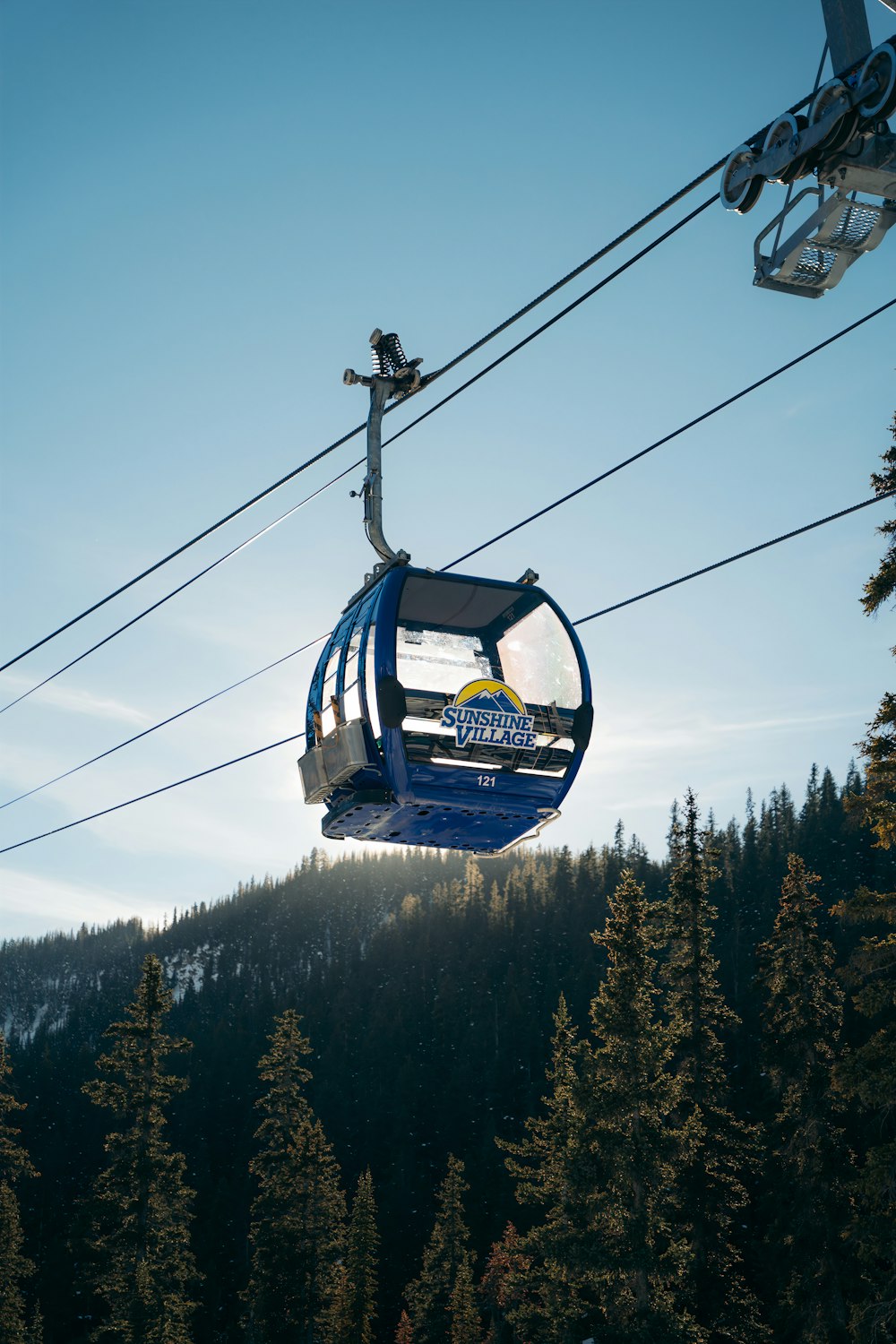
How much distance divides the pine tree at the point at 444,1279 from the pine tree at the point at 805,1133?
2363cm

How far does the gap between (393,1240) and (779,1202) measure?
188 ft

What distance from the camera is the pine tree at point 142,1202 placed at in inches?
1470

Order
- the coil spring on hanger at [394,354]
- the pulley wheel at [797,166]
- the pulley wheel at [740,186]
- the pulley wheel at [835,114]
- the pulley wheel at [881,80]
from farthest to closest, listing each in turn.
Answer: the coil spring on hanger at [394,354], the pulley wheel at [740,186], the pulley wheel at [797,166], the pulley wheel at [835,114], the pulley wheel at [881,80]

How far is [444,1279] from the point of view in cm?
5703

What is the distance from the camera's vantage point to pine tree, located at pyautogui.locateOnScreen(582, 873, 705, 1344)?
2880cm

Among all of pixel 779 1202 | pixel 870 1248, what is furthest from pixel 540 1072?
pixel 870 1248

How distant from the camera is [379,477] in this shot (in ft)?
40.1

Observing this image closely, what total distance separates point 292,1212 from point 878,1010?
34.7 meters

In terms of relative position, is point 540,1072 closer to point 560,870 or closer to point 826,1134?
point 560,870

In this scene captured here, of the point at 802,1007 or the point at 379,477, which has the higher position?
the point at 379,477

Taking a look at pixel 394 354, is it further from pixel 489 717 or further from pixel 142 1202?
pixel 142 1202

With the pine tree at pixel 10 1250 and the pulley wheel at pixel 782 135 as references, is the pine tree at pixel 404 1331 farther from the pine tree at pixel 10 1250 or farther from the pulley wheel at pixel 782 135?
the pulley wheel at pixel 782 135

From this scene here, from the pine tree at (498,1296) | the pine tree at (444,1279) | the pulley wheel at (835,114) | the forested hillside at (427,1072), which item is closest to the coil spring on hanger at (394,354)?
the pulley wheel at (835,114)

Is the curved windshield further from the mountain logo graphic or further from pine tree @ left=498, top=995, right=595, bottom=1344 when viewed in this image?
pine tree @ left=498, top=995, right=595, bottom=1344
